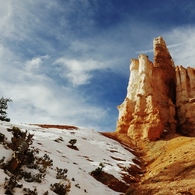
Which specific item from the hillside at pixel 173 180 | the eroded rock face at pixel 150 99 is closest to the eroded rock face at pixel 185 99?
the eroded rock face at pixel 150 99

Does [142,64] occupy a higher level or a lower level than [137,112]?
higher

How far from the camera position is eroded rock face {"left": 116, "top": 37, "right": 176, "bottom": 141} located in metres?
46.7

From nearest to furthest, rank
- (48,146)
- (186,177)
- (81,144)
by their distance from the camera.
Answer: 1. (186,177)
2. (48,146)
3. (81,144)

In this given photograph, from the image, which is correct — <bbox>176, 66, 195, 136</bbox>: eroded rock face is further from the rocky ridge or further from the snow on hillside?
the snow on hillside

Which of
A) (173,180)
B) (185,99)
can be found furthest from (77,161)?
(185,99)

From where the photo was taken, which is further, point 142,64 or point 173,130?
point 142,64

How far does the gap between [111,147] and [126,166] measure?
8.96 m

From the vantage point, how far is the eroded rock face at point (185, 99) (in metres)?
51.9

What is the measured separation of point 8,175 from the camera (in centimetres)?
1280

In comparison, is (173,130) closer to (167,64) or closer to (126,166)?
(167,64)

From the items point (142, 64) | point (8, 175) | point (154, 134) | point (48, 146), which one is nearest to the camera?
point (8, 175)

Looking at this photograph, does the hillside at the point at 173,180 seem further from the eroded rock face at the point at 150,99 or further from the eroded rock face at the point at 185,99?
the eroded rock face at the point at 185,99

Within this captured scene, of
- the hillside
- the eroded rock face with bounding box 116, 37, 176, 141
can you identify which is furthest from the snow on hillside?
the eroded rock face with bounding box 116, 37, 176, 141

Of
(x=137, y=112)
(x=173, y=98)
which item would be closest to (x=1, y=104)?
(x=137, y=112)
